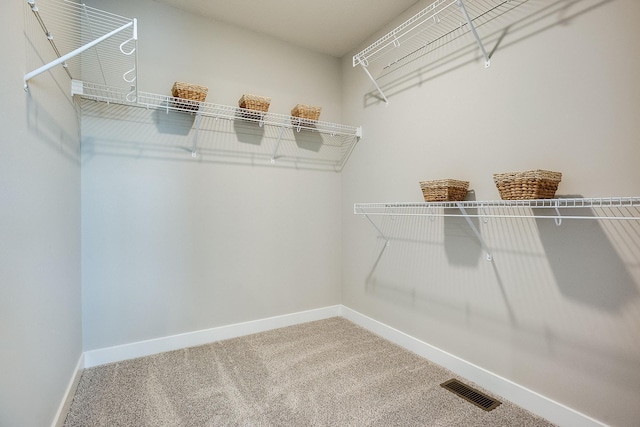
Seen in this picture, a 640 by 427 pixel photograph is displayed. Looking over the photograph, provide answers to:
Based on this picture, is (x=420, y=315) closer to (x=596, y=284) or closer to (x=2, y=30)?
(x=596, y=284)

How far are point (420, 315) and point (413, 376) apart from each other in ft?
1.43

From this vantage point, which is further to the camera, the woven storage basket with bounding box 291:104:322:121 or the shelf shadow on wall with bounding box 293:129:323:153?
the shelf shadow on wall with bounding box 293:129:323:153

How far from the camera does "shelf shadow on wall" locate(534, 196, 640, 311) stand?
1.32m

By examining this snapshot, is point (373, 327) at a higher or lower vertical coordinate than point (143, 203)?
lower

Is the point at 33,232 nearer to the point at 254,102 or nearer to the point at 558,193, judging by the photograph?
the point at 254,102

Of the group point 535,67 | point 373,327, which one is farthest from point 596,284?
point 373,327

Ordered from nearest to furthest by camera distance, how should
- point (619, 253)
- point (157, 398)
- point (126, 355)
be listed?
point (619, 253) → point (157, 398) → point (126, 355)

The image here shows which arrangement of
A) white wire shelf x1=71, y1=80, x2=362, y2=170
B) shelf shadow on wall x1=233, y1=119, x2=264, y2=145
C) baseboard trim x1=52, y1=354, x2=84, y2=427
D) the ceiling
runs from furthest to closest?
shelf shadow on wall x1=233, y1=119, x2=264, y2=145, the ceiling, white wire shelf x1=71, y1=80, x2=362, y2=170, baseboard trim x1=52, y1=354, x2=84, y2=427

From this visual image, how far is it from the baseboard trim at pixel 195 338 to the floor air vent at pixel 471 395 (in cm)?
132

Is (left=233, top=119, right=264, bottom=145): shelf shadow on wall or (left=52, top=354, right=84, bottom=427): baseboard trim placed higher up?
(left=233, top=119, right=264, bottom=145): shelf shadow on wall

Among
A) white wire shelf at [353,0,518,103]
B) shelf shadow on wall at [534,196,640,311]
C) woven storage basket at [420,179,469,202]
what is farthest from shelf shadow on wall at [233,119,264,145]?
shelf shadow on wall at [534,196,640,311]

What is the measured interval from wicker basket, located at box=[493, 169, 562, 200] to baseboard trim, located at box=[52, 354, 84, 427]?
2.27m

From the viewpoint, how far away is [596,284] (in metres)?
1.39

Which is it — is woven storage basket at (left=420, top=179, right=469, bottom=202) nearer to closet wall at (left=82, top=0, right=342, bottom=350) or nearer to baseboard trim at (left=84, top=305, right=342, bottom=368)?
closet wall at (left=82, top=0, right=342, bottom=350)
